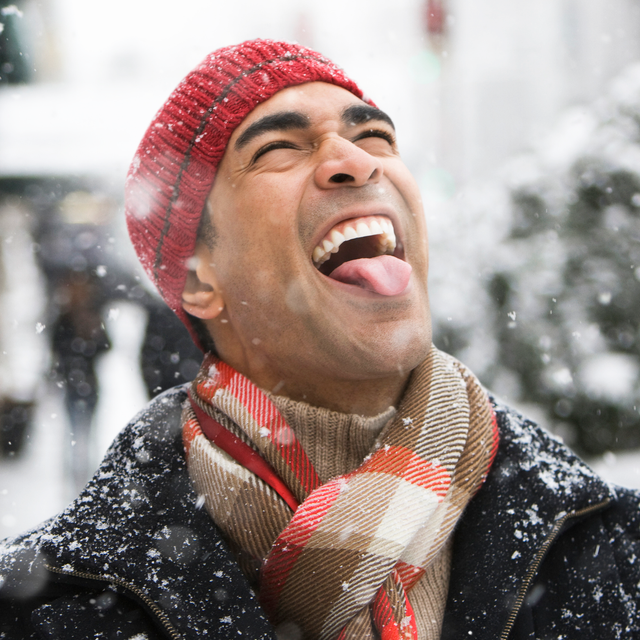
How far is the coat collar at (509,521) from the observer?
1.67 metres

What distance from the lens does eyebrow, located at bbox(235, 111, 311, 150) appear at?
1.96 metres

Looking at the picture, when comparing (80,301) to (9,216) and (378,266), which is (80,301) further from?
(9,216)

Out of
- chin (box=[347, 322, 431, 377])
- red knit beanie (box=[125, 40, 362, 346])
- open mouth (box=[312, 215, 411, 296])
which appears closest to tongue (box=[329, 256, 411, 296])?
open mouth (box=[312, 215, 411, 296])

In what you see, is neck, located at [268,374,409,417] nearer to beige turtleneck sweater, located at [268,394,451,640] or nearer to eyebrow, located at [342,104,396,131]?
beige turtleneck sweater, located at [268,394,451,640]

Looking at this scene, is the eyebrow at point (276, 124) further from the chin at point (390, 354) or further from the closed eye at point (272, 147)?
the chin at point (390, 354)

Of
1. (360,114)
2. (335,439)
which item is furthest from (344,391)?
(360,114)

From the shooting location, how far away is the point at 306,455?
1.84 meters

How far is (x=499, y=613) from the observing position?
1.65 meters

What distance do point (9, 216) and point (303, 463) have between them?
33.3 ft

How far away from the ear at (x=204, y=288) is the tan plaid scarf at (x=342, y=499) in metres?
0.29

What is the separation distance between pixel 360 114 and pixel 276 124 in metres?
0.30

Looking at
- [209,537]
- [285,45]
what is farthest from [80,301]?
[209,537]

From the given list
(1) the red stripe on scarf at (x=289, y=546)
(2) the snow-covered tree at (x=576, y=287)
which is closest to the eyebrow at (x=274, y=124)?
(1) the red stripe on scarf at (x=289, y=546)

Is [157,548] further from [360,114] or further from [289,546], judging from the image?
[360,114]
